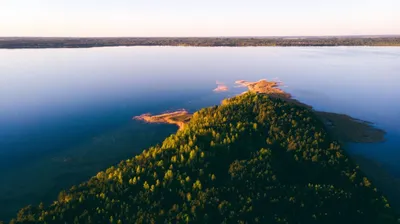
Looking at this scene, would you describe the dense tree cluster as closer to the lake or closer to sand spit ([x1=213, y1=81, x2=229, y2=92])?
the lake

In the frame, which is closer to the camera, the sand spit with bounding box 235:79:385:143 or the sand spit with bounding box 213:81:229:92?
the sand spit with bounding box 235:79:385:143

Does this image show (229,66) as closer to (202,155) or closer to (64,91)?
(64,91)

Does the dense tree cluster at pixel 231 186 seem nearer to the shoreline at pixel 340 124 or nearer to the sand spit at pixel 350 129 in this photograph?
the sand spit at pixel 350 129

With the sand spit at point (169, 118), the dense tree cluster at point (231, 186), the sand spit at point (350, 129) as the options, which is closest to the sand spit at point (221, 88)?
the sand spit at point (169, 118)

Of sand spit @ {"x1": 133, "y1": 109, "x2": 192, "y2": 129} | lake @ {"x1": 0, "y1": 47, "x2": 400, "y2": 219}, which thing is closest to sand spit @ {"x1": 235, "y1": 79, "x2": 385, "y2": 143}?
lake @ {"x1": 0, "y1": 47, "x2": 400, "y2": 219}

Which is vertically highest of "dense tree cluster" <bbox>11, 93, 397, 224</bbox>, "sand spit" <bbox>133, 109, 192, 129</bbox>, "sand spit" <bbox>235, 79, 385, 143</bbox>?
"dense tree cluster" <bbox>11, 93, 397, 224</bbox>

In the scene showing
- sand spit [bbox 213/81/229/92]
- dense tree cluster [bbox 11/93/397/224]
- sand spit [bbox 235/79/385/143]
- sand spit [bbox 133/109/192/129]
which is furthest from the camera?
sand spit [bbox 213/81/229/92]

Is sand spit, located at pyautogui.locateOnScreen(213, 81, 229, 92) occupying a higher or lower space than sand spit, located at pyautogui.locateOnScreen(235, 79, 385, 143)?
higher
